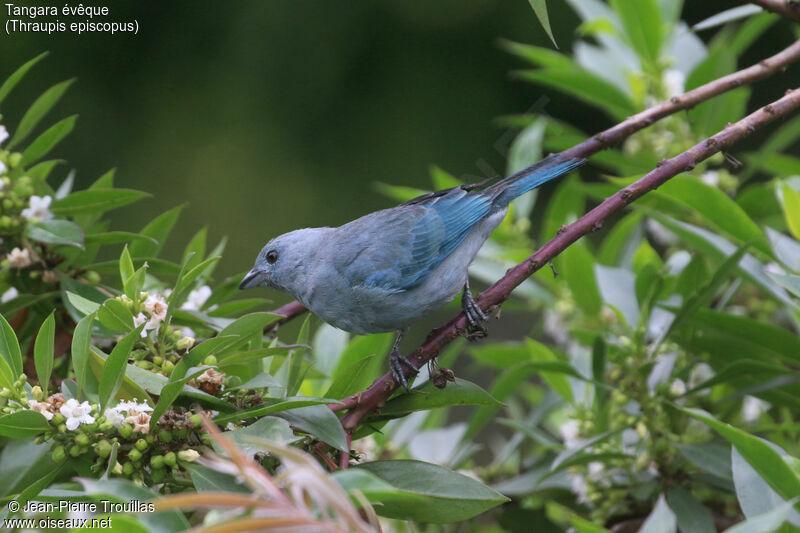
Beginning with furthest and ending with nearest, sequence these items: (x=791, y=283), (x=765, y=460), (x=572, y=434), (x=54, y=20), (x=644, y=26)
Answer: (x=54, y=20) < (x=644, y=26) < (x=572, y=434) < (x=791, y=283) < (x=765, y=460)

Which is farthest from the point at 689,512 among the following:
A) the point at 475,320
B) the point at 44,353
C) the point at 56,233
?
the point at 56,233

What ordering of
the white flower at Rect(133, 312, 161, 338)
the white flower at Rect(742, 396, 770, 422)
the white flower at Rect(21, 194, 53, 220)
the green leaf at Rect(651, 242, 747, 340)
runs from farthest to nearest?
the white flower at Rect(742, 396, 770, 422), the white flower at Rect(21, 194, 53, 220), the green leaf at Rect(651, 242, 747, 340), the white flower at Rect(133, 312, 161, 338)

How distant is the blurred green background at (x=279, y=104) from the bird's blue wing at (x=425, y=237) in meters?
2.80

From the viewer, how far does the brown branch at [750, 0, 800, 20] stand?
158cm

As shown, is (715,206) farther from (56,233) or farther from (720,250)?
(56,233)

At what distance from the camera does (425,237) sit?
1.88 m

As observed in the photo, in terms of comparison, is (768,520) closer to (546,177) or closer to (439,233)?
(546,177)

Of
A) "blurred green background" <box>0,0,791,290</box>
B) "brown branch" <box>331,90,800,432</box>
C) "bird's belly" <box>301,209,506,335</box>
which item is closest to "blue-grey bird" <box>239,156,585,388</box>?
"bird's belly" <box>301,209,506,335</box>

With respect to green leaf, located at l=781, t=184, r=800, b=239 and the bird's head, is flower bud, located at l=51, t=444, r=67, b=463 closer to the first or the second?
the bird's head

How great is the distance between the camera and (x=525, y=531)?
1996 mm

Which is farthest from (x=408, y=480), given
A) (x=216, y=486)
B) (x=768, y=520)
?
(x=768, y=520)

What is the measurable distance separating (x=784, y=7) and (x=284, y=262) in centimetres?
115

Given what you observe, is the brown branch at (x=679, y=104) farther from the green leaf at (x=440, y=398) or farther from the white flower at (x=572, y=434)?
the white flower at (x=572, y=434)

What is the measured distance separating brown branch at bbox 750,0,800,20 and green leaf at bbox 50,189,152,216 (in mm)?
1255
